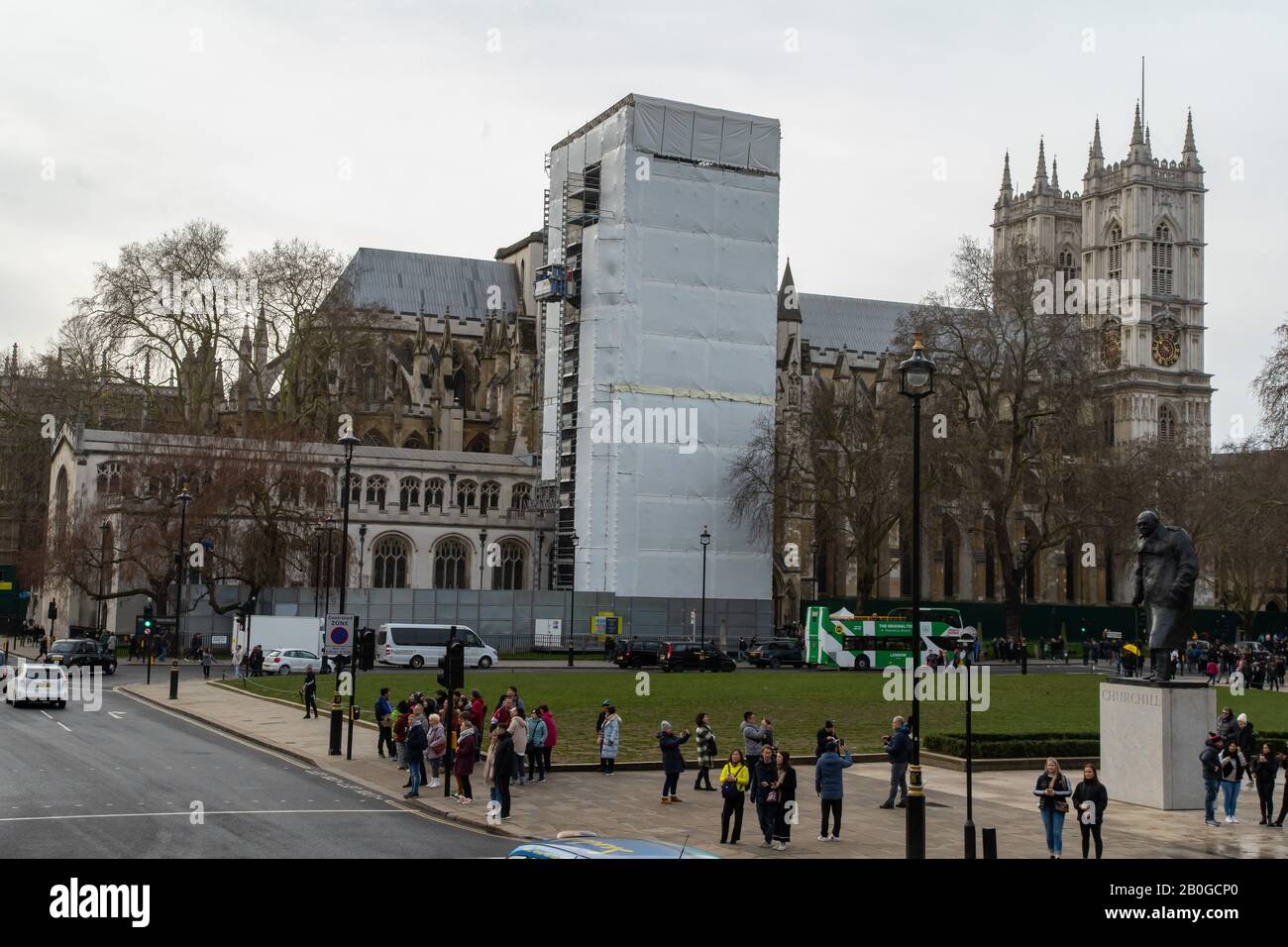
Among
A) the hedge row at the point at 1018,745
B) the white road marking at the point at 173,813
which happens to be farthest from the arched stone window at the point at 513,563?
the white road marking at the point at 173,813

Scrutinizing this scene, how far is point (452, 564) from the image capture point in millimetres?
74625

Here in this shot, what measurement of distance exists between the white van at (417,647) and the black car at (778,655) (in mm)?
12144

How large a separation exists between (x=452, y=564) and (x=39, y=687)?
126ft

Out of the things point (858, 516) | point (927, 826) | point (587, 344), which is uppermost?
point (587, 344)

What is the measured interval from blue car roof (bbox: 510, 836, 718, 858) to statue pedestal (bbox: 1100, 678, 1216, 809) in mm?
14615

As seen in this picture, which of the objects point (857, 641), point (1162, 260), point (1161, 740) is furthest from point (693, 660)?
point (1162, 260)

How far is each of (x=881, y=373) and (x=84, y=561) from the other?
57635 millimetres

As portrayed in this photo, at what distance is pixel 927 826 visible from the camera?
2027cm

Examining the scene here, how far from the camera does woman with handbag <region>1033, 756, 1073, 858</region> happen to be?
57.1 ft

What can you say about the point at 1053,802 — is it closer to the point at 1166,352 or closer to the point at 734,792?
the point at 734,792

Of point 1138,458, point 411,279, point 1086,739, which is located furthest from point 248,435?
point 1086,739
